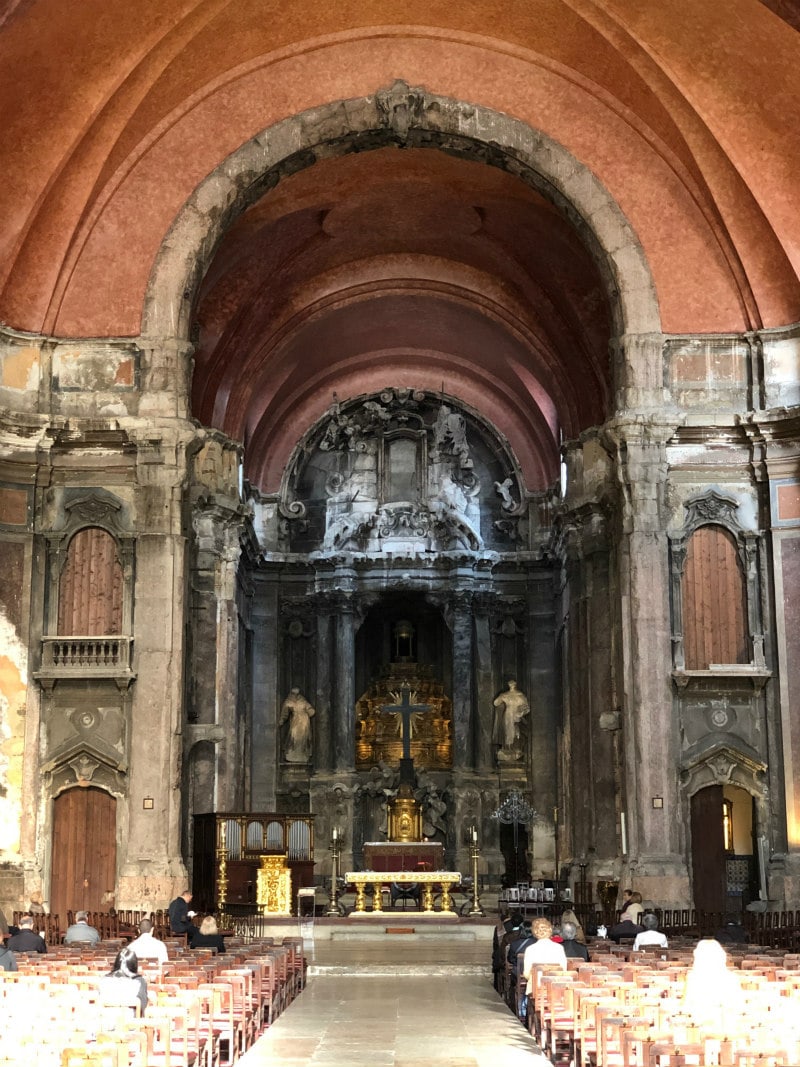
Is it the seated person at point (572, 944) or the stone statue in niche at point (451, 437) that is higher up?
the stone statue in niche at point (451, 437)

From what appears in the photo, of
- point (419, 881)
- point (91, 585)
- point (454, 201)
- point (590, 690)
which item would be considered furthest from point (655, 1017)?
point (454, 201)

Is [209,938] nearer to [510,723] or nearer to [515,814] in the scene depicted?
[515,814]

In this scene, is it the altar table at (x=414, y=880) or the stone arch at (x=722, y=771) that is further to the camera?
the altar table at (x=414, y=880)

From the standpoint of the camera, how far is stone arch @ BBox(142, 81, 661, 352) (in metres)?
25.9

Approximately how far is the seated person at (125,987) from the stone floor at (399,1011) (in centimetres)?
213

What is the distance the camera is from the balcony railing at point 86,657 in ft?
81.4

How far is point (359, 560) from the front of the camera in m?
37.7

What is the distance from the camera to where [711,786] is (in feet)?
83.1

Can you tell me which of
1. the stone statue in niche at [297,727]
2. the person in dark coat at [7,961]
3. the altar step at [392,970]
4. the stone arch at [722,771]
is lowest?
the altar step at [392,970]

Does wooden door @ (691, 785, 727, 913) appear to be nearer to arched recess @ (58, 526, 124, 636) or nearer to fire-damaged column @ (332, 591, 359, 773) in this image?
arched recess @ (58, 526, 124, 636)

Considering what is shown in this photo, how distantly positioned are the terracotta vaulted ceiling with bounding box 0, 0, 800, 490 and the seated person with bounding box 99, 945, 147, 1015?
13982mm

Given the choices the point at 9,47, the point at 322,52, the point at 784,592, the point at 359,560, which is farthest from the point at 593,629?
the point at 9,47

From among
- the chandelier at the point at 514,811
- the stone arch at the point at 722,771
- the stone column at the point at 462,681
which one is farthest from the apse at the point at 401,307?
the stone arch at the point at 722,771

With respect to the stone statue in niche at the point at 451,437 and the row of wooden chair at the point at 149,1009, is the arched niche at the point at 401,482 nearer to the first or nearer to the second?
the stone statue in niche at the point at 451,437
